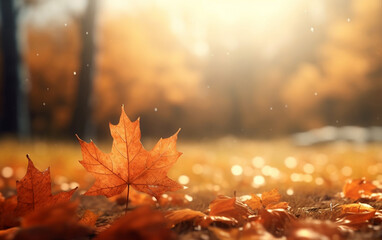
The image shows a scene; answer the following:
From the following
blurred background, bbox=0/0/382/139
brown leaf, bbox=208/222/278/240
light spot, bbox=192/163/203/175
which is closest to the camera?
brown leaf, bbox=208/222/278/240

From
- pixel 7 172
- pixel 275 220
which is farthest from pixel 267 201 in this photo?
pixel 7 172

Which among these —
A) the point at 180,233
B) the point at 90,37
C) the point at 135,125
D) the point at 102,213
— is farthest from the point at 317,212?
the point at 90,37

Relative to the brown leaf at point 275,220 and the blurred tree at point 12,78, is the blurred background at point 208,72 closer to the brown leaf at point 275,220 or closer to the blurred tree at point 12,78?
the blurred tree at point 12,78

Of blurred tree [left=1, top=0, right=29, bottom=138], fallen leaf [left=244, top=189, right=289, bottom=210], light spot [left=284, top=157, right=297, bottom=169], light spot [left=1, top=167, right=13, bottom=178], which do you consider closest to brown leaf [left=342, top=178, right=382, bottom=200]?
fallen leaf [left=244, top=189, right=289, bottom=210]

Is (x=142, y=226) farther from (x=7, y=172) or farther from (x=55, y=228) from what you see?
(x=7, y=172)

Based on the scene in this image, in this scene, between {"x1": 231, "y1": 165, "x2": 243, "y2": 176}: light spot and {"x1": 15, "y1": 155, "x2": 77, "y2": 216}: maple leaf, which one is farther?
{"x1": 231, "y1": 165, "x2": 243, "y2": 176}: light spot

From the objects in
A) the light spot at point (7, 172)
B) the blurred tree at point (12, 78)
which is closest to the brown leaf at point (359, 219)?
the light spot at point (7, 172)

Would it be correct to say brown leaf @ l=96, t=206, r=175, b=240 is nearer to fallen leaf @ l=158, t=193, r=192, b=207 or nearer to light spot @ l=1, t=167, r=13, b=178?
fallen leaf @ l=158, t=193, r=192, b=207
